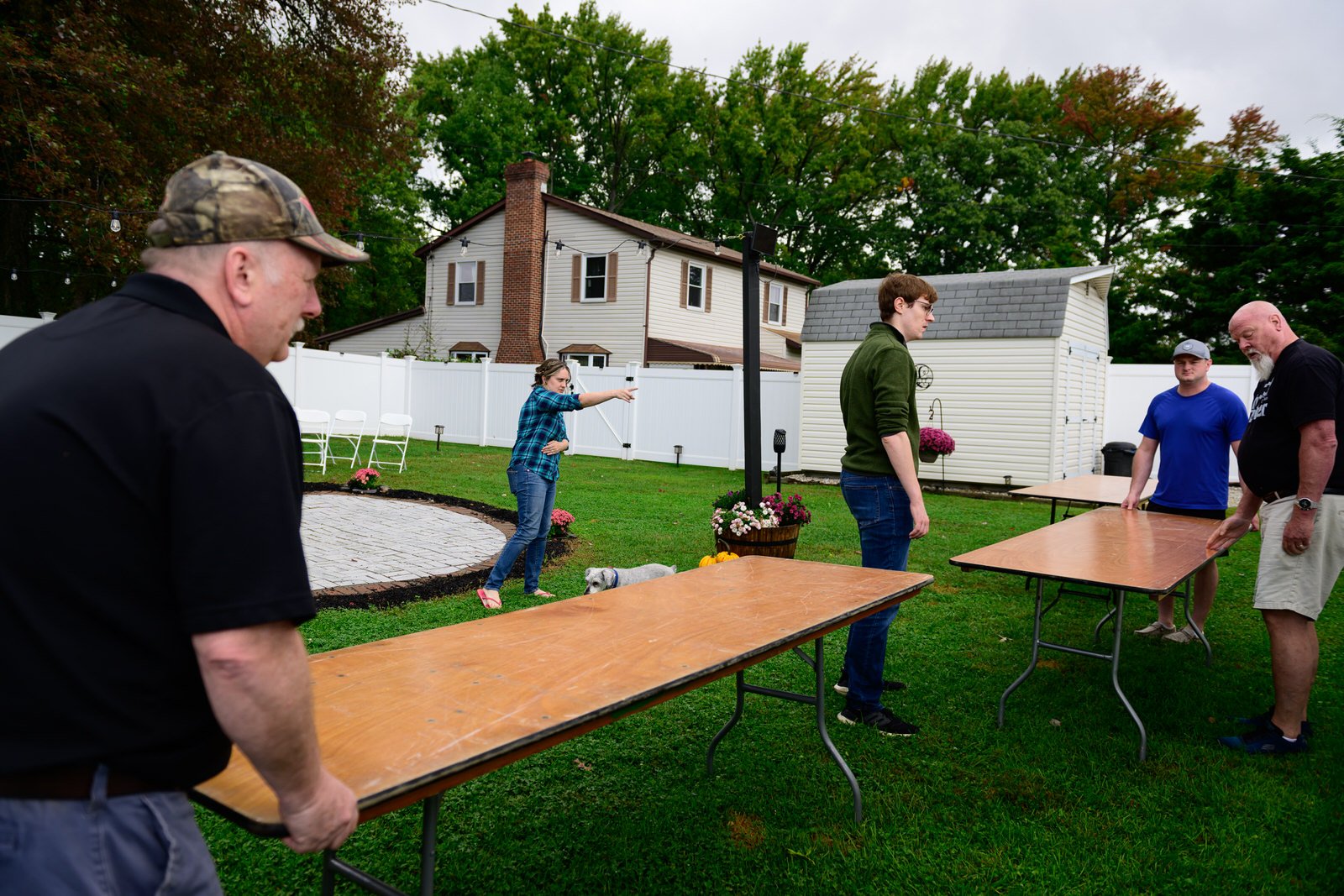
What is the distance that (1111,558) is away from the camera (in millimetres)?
4238

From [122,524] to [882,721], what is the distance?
376cm

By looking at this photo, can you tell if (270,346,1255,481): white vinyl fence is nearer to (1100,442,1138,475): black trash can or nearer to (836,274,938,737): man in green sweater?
(1100,442,1138,475): black trash can

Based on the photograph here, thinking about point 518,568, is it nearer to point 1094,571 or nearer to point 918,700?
point 918,700

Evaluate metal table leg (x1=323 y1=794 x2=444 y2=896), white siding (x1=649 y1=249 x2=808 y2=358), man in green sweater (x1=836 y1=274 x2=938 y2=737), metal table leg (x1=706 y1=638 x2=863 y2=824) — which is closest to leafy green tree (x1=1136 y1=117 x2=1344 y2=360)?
white siding (x1=649 y1=249 x2=808 y2=358)

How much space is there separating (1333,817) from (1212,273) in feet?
76.8

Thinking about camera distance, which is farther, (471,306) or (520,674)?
(471,306)

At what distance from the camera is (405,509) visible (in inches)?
404

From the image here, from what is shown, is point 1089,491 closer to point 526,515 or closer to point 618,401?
point 526,515

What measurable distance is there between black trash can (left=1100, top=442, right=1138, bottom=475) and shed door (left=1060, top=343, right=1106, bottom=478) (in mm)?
569

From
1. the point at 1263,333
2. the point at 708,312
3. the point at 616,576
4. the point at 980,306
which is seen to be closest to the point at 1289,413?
the point at 1263,333

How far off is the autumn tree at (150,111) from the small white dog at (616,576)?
36.9 feet

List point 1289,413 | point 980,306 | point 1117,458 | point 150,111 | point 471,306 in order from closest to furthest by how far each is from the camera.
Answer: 1. point 1289,413
2. point 150,111
3. point 1117,458
4. point 980,306
5. point 471,306

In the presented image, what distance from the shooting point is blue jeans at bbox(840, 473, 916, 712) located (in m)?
4.13

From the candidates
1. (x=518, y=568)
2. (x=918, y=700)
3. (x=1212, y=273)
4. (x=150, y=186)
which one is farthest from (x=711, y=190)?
(x=918, y=700)
